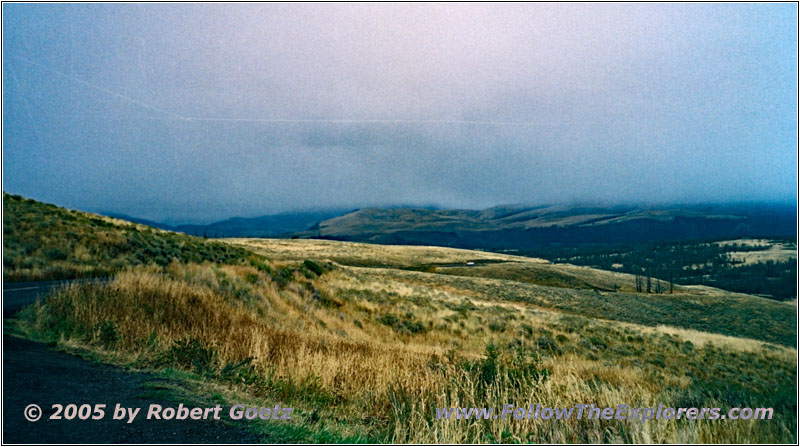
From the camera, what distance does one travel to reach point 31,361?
253 inches

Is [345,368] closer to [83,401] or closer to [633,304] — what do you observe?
[83,401]

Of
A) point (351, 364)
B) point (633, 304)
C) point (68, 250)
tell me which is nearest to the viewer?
point (351, 364)

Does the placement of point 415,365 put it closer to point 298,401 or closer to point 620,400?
point 298,401

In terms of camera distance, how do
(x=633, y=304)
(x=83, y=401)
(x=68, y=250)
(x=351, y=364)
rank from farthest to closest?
(x=633, y=304), (x=68, y=250), (x=351, y=364), (x=83, y=401)

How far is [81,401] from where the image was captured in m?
5.14

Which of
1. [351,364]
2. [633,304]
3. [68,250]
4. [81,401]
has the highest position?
[68,250]

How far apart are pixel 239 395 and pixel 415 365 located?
3.53 meters

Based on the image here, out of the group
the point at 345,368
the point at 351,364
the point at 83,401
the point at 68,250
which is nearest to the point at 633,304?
the point at 68,250

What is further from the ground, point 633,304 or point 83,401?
point 83,401

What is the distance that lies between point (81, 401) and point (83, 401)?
0.08 feet

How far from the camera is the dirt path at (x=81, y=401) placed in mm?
4402

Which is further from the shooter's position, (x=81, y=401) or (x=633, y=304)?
(x=633, y=304)

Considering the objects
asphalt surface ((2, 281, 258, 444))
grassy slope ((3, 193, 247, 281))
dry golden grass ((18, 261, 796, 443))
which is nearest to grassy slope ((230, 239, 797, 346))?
grassy slope ((3, 193, 247, 281))

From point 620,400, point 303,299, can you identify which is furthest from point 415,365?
point 303,299
